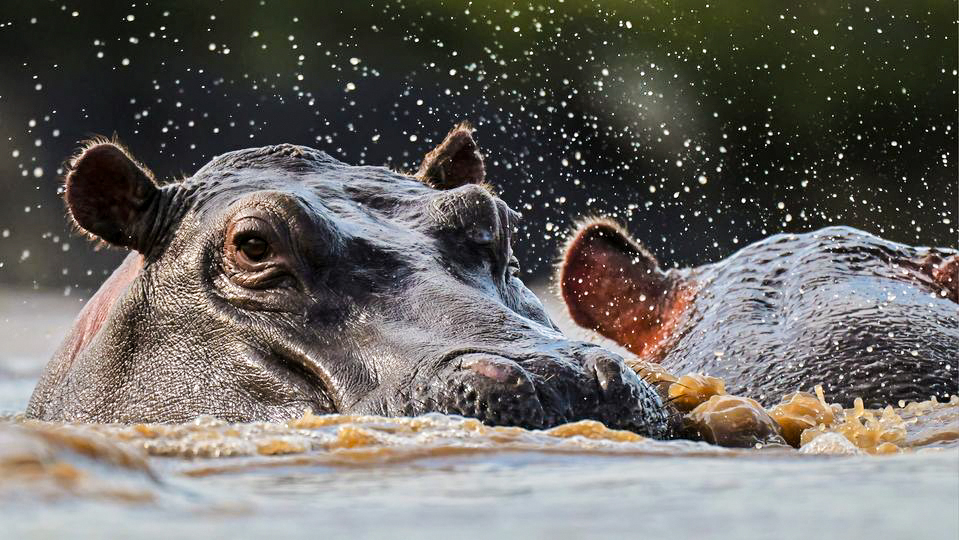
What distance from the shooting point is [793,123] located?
13852mm

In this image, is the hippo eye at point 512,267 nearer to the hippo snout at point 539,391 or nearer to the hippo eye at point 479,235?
the hippo eye at point 479,235

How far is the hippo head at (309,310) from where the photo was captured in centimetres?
411

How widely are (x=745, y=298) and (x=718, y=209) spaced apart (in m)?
7.53

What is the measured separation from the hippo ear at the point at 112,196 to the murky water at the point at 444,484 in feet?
4.19

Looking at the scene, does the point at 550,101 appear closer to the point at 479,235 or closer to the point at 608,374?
the point at 479,235

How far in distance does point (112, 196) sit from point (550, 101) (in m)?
8.96

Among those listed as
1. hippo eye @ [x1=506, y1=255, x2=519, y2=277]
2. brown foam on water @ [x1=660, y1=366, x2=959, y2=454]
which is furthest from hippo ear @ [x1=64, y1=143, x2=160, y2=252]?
brown foam on water @ [x1=660, y1=366, x2=959, y2=454]

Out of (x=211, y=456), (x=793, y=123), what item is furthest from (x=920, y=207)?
(x=211, y=456)

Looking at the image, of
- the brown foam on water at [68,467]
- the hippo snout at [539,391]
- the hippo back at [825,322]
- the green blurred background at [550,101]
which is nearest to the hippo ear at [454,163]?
the hippo back at [825,322]

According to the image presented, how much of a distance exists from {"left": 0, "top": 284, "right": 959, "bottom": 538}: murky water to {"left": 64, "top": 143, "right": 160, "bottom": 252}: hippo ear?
1278mm

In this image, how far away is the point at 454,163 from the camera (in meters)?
6.23

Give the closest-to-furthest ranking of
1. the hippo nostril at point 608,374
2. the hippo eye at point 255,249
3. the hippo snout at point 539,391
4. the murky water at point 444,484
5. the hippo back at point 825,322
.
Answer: the murky water at point 444,484 < the hippo snout at point 539,391 < the hippo nostril at point 608,374 < the hippo eye at point 255,249 < the hippo back at point 825,322

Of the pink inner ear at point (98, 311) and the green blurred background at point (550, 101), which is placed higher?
the green blurred background at point (550, 101)

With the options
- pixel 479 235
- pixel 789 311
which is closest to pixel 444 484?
pixel 479 235
